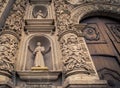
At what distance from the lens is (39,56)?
5.74 meters

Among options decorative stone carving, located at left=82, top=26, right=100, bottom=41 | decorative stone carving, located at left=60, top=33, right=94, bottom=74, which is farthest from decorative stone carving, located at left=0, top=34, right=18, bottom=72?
decorative stone carving, located at left=82, top=26, right=100, bottom=41

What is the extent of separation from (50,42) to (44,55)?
1.67 feet

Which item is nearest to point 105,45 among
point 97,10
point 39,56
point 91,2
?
point 97,10

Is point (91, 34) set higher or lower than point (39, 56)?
higher

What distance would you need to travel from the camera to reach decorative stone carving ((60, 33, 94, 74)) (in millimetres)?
4937

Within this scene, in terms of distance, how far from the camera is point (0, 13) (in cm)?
685

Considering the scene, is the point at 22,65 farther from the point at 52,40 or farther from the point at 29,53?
the point at 52,40

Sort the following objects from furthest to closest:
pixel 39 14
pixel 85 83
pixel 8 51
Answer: pixel 39 14, pixel 8 51, pixel 85 83

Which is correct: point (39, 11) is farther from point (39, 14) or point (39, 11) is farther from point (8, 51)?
point (8, 51)

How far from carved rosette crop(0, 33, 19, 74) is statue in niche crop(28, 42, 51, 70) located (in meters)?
0.52

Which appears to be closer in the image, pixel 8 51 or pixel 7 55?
pixel 7 55

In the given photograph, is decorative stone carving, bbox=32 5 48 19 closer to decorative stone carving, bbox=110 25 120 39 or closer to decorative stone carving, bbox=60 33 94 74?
decorative stone carving, bbox=60 33 94 74

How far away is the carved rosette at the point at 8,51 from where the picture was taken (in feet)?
16.2

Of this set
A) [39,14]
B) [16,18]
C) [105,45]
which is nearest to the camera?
[105,45]
